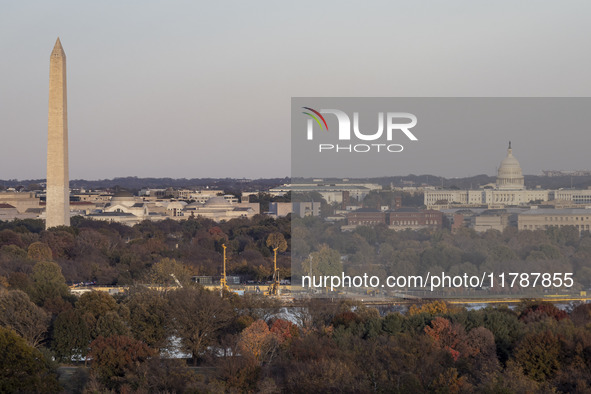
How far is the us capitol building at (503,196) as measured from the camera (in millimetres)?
60719

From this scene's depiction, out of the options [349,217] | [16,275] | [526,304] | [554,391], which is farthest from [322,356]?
[349,217]

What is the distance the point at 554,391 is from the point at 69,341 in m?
11.5

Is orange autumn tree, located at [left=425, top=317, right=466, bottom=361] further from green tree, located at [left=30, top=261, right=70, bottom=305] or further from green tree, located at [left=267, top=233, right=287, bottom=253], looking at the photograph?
green tree, located at [left=267, top=233, right=287, bottom=253]

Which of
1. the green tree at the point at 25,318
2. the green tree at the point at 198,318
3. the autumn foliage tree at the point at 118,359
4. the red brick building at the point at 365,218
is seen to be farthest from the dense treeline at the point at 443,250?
the autumn foliage tree at the point at 118,359

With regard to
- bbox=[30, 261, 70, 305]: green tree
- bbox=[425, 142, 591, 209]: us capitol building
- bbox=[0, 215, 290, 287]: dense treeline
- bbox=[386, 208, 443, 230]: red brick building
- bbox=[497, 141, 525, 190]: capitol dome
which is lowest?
bbox=[0, 215, 290, 287]: dense treeline

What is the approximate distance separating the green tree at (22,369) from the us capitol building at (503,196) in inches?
1483

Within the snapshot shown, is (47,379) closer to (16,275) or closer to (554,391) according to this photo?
(554,391)

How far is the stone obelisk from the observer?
2096 inches

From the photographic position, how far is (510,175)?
6034 centimetres

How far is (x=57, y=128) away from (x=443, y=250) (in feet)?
55.6

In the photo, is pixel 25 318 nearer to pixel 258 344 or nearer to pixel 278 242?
pixel 258 344

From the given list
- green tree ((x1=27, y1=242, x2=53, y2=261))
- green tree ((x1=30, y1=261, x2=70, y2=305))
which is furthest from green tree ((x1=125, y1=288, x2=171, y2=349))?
green tree ((x1=27, y1=242, x2=53, y2=261))

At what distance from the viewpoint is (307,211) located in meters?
62.4

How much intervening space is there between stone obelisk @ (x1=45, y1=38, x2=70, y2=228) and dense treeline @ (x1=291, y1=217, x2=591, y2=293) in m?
10.6
